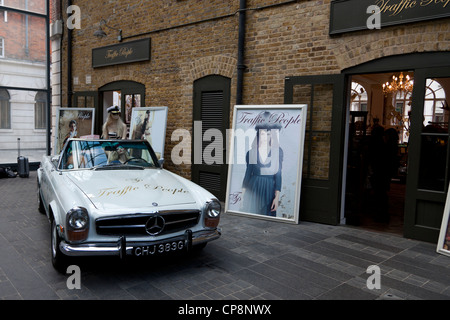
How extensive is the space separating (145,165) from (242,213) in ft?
7.39

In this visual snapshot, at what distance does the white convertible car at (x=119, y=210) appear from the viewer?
3512 mm

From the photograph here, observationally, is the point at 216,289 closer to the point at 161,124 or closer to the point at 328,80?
the point at 328,80

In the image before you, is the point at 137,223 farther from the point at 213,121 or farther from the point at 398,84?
the point at 398,84

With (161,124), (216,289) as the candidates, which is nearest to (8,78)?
(161,124)

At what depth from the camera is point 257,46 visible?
7109 millimetres

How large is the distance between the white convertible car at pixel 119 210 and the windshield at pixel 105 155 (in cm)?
1

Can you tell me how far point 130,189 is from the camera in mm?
4102

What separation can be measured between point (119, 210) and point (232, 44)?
198 inches

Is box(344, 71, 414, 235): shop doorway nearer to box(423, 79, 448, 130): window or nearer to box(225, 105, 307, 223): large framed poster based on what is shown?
box(423, 79, 448, 130): window

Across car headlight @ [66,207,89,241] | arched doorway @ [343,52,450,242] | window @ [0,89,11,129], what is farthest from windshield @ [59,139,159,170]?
window @ [0,89,11,129]

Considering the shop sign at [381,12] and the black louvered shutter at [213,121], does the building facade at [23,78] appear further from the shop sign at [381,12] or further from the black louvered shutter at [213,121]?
the shop sign at [381,12]

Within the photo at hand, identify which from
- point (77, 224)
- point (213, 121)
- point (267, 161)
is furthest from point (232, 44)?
point (77, 224)

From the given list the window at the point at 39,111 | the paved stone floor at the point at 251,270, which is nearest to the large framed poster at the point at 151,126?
the paved stone floor at the point at 251,270

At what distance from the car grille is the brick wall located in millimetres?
3296
